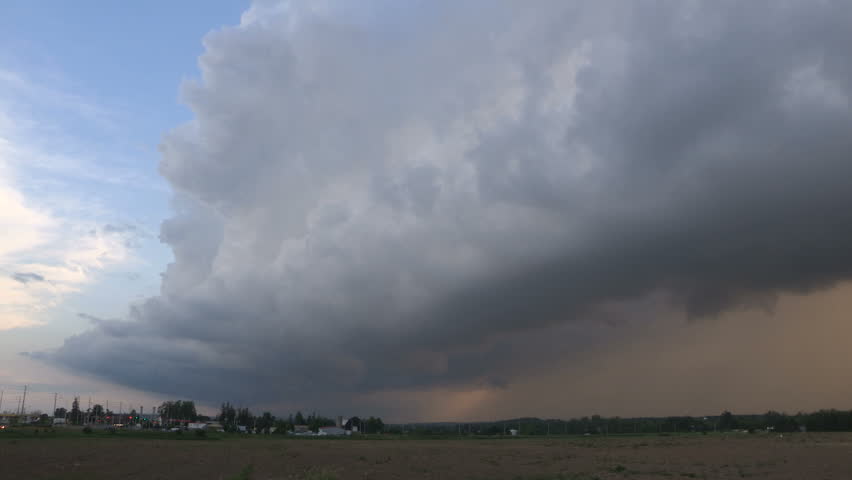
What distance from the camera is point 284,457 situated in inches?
3184

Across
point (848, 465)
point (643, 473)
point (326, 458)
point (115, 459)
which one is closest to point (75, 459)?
point (115, 459)

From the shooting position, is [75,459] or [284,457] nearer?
[75,459]

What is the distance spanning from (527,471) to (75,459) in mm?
51493

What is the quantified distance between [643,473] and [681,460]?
68.5 feet

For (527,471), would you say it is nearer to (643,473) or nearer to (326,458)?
(643,473)

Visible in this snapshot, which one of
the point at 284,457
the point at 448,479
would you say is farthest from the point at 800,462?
the point at 284,457

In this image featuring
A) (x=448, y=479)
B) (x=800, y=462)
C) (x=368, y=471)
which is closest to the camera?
(x=448, y=479)

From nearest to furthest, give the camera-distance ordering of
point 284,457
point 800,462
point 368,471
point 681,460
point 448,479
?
point 448,479 < point 368,471 < point 800,462 < point 681,460 < point 284,457

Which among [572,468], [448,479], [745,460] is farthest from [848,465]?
[448,479]

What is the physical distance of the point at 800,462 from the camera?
228 ft

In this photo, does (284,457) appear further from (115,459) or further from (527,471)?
(527,471)

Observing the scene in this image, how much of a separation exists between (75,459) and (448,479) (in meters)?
45.0

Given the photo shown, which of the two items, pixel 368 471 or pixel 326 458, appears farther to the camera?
pixel 326 458

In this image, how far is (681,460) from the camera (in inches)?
2965
